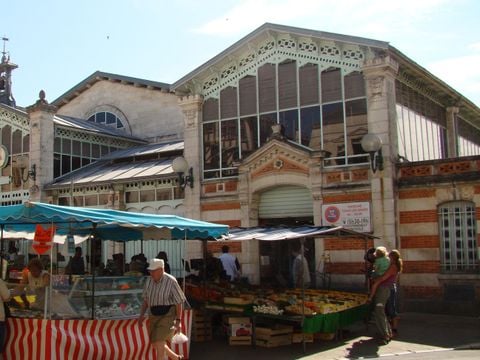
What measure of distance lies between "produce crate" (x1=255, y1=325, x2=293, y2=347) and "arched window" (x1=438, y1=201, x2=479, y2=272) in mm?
6016

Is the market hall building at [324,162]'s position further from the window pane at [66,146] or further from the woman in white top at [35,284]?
the woman in white top at [35,284]

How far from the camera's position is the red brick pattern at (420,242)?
637 inches

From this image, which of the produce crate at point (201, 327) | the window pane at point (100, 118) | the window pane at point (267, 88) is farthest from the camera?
the window pane at point (100, 118)

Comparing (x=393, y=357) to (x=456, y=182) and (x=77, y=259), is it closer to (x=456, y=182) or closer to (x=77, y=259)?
(x=456, y=182)

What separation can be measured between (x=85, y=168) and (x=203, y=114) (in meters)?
7.77

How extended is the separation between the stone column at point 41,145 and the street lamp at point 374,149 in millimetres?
13813

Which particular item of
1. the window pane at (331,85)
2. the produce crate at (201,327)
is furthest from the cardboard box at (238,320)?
the window pane at (331,85)

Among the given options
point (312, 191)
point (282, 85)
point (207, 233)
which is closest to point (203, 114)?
point (282, 85)

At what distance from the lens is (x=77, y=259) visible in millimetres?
18969

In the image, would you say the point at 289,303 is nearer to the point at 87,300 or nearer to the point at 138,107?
the point at 87,300

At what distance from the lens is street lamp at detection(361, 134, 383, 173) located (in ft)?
54.3

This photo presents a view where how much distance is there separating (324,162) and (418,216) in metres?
3.13

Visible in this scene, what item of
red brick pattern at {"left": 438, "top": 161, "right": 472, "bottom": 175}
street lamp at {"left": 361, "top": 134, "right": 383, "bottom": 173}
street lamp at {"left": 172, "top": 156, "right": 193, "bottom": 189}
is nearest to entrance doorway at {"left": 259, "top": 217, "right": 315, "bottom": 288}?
street lamp at {"left": 172, "top": 156, "right": 193, "bottom": 189}

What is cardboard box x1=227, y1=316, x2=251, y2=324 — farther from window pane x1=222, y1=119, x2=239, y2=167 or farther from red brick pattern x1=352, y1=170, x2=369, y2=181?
window pane x1=222, y1=119, x2=239, y2=167
